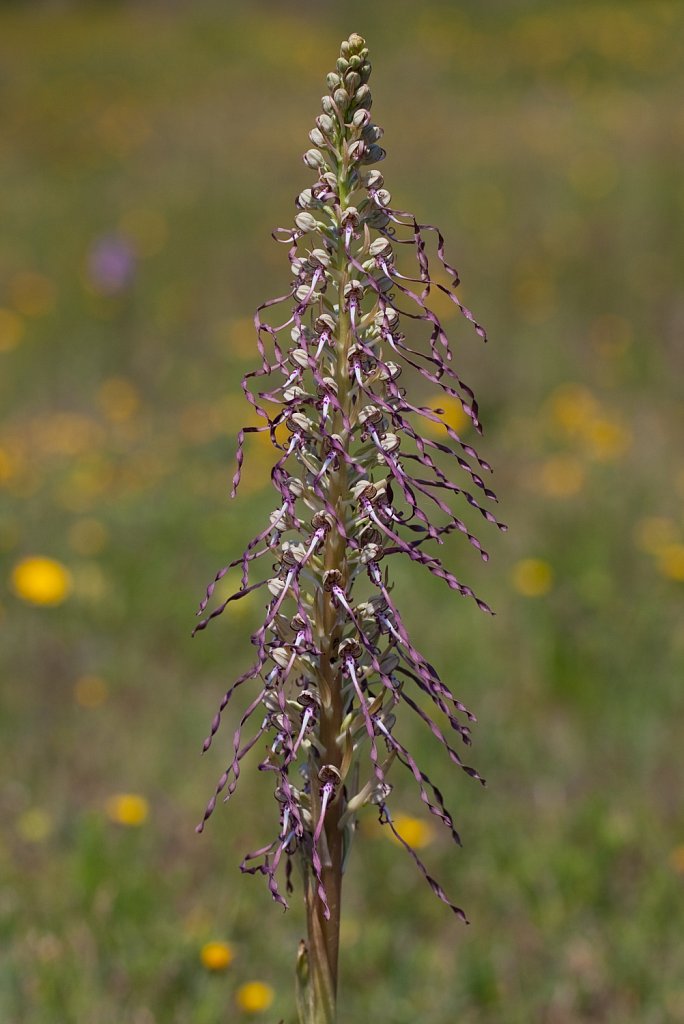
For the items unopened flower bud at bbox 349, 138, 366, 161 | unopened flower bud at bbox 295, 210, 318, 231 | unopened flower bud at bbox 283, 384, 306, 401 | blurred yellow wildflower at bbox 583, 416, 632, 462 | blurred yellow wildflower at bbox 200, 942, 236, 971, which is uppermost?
blurred yellow wildflower at bbox 583, 416, 632, 462

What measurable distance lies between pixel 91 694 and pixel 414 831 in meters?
1.57

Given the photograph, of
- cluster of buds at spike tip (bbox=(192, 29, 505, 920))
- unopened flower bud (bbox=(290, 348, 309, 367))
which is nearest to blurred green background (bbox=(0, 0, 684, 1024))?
cluster of buds at spike tip (bbox=(192, 29, 505, 920))

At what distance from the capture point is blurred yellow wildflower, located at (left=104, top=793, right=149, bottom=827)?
11.8 ft

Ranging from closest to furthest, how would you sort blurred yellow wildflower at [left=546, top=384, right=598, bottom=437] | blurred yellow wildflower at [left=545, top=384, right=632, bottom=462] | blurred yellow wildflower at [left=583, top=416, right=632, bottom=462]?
1. blurred yellow wildflower at [left=583, top=416, right=632, bottom=462]
2. blurred yellow wildflower at [left=545, top=384, right=632, bottom=462]
3. blurred yellow wildflower at [left=546, top=384, right=598, bottom=437]

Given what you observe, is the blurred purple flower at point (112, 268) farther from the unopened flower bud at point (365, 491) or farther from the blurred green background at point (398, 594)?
the unopened flower bud at point (365, 491)

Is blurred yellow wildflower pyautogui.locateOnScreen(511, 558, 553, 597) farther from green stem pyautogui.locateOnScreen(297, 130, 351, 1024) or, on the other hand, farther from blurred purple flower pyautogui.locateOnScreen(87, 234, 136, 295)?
blurred purple flower pyautogui.locateOnScreen(87, 234, 136, 295)

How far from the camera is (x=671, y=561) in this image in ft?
18.0

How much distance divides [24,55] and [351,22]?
28.0 feet

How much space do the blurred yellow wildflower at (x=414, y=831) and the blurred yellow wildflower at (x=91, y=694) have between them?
1359mm

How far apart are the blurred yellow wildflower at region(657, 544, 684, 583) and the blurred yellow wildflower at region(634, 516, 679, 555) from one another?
0.13ft

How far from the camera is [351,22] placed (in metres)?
29.0

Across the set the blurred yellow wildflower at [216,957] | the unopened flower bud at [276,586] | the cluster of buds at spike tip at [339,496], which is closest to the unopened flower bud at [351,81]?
the cluster of buds at spike tip at [339,496]

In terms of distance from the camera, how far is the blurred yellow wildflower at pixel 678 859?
3613mm

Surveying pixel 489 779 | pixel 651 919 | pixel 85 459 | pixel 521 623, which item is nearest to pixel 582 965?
pixel 651 919
